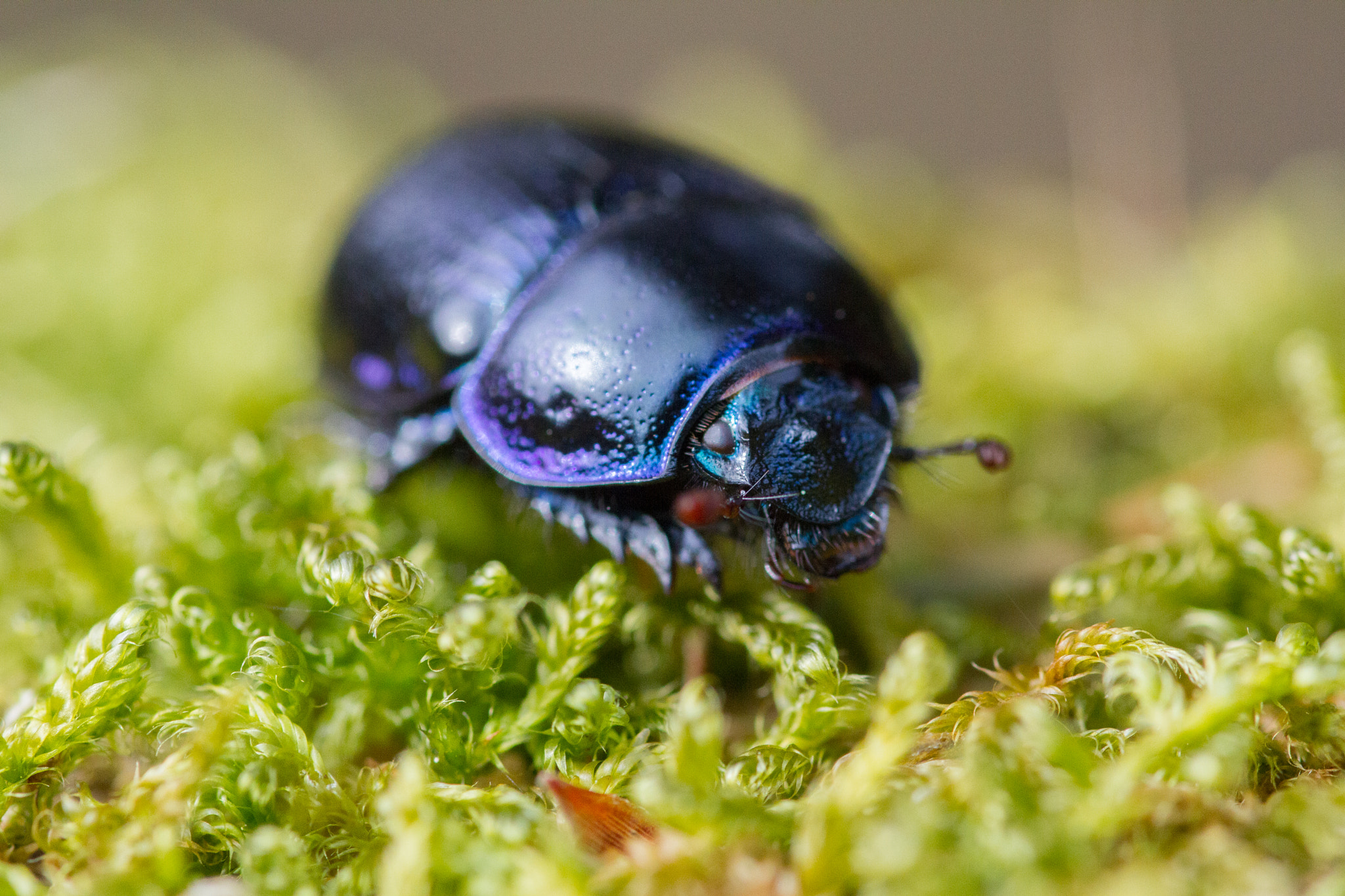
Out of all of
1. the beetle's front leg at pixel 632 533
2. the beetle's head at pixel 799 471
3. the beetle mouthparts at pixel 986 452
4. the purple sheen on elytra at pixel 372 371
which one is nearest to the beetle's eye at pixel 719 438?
the beetle's head at pixel 799 471

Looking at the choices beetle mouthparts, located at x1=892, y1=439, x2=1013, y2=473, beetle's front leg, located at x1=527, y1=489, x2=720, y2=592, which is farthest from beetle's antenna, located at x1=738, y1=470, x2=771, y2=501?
beetle mouthparts, located at x1=892, y1=439, x2=1013, y2=473

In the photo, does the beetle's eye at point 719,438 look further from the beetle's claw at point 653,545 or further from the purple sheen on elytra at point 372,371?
the purple sheen on elytra at point 372,371

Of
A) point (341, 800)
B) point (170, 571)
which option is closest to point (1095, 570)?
point (341, 800)

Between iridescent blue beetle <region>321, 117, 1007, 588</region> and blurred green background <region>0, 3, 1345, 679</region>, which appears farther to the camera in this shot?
blurred green background <region>0, 3, 1345, 679</region>

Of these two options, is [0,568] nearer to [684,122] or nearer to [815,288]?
[815,288]

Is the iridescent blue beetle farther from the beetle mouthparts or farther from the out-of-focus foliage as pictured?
the out-of-focus foliage

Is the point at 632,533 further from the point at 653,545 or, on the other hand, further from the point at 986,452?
the point at 986,452

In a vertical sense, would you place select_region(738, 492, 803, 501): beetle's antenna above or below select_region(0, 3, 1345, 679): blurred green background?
above
